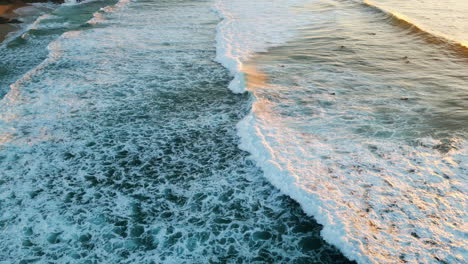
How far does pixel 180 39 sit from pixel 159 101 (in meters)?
6.05

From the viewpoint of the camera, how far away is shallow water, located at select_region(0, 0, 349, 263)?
5.97 metres

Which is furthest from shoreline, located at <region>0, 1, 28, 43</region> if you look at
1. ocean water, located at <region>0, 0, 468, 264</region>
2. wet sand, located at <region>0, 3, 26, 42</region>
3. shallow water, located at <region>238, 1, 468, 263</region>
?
shallow water, located at <region>238, 1, 468, 263</region>

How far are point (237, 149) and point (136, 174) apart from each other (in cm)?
212

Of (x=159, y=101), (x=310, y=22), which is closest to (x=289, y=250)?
(x=159, y=101)

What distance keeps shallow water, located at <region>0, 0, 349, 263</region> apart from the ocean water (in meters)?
0.03

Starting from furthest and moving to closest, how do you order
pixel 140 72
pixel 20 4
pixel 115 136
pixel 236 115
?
pixel 20 4 → pixel 140 72 → pixel 236 115 → pixel 115 136

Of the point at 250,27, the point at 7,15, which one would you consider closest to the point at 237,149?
the point at 250,27

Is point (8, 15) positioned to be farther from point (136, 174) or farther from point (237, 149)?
point (237, 149)

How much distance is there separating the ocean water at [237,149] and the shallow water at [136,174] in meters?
0.03

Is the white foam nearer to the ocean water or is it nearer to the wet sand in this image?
the ocean water

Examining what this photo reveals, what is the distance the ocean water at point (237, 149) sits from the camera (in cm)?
602

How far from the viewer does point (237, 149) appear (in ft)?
27.5

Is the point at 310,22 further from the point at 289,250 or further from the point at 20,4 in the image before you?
the point at 20,4

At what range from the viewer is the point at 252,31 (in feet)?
55.0
